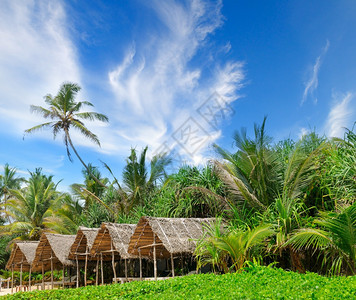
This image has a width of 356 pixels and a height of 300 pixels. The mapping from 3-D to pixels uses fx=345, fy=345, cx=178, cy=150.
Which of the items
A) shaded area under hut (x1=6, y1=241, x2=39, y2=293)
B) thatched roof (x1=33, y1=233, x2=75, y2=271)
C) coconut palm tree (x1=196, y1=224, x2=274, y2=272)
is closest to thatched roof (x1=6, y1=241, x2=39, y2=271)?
shaded area under hut (x1=6, y1=241, x2=39, y2=293)

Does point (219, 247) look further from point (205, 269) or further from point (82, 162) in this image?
point (82, 162)

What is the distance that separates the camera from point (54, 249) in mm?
14336

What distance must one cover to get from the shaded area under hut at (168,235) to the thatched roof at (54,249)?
4.31m

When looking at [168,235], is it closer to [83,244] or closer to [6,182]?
[83,244]

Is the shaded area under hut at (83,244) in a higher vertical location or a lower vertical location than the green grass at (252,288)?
higher

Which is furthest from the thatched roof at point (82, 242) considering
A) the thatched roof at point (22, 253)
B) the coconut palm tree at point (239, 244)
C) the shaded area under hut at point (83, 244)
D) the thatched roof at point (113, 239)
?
the coconut palm tree at point (239, 244)

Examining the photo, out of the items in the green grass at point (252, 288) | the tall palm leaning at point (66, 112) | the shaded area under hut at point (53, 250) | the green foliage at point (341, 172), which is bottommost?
the green grass at point (252, 288)

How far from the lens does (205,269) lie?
12.5 meters

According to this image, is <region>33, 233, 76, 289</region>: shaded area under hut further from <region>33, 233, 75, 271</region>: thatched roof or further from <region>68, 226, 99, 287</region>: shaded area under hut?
<region>68, 226, 99, 287</region>: shaded area under hut

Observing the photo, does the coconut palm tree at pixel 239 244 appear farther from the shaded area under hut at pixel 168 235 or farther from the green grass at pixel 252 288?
the shaded area under hut at pixel 168 235

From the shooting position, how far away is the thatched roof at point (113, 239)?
11.4 m

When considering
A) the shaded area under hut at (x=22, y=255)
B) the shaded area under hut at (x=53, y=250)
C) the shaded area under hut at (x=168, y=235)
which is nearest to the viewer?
the shaded area under hut at (x=168, y=235)

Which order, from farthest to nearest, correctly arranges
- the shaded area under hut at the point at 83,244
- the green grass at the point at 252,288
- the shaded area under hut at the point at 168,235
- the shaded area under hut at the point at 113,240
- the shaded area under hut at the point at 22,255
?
the shaded area under hut at the point at 22,255 → the shaded area under hut at the point at 83,244 → the shaded area under hut at the point at 113,240 → the shaded area under hut at the point at 168,235 → the green grass at the point at 252,288

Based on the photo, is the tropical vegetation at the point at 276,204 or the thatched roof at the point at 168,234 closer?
the tropical vegetation at the point at 276,204
